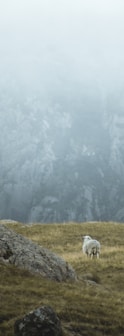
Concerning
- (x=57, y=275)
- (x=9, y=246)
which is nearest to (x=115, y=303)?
(x=57, y=275)

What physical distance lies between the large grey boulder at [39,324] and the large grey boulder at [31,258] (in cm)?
808

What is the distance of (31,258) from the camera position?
22.4 m

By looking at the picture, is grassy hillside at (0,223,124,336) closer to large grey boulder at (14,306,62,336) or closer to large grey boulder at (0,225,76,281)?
large grey boulder at (14,306,62,336)

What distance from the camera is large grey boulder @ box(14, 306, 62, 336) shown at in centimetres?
1338

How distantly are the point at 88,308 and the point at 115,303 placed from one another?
205cm

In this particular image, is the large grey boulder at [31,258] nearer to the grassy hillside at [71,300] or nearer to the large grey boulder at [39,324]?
the grassy hillside at [71,300]

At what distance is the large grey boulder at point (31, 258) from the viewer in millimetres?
22031

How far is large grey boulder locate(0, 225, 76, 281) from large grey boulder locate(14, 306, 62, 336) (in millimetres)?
8082

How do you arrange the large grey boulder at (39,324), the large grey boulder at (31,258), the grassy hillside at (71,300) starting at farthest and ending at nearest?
the large grey boulder at (31,258) < the grassy hillside at (71,300) < the large grey boulder at (39,324)

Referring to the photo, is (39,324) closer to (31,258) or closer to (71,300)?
(71,300)

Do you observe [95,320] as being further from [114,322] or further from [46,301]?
[46,301]

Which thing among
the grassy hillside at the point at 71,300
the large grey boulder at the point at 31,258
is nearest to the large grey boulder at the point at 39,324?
the grassy hillside at the point at 71,300

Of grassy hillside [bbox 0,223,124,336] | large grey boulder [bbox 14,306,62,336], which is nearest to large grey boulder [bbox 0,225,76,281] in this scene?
grassy hillside [bbox 0,223,124,336]

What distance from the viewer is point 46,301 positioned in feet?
54.7
